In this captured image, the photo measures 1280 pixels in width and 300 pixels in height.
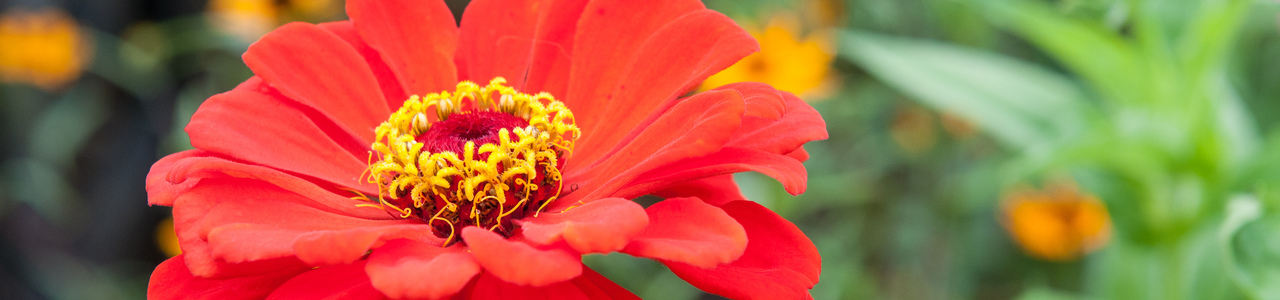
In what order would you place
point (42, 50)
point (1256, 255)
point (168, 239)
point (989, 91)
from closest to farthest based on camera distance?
point (1256, 255), point (989, 91), point (42, 50), point (168, 239)

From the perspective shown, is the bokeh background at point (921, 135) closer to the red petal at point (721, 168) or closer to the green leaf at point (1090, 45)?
the green leaf at point (1090, 45)

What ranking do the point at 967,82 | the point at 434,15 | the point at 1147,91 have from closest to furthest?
1. the point at 434,15
2. the point at 1147,91
3. the point at 967,82

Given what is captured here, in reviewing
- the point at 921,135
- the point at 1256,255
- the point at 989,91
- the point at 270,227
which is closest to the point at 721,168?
the point at 270,227

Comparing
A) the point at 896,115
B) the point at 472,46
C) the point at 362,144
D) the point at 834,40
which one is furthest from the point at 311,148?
the point at 896,115

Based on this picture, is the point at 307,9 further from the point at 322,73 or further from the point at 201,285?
the point at 201,285

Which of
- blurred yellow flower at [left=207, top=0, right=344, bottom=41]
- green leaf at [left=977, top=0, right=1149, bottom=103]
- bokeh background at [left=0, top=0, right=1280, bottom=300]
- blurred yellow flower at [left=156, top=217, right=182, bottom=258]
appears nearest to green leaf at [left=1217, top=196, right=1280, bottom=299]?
bokeh background at [left=0, top=0, right=1280, bottom=300]

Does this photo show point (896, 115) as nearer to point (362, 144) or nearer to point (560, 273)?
point (362, 144)
